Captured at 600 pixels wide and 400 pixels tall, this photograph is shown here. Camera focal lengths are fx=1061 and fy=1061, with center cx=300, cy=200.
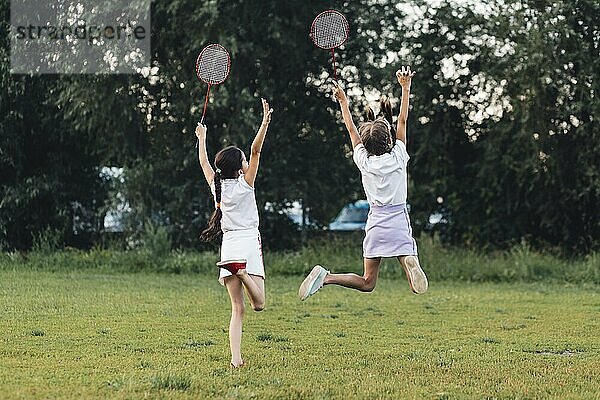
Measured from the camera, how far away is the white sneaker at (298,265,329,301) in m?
8.77

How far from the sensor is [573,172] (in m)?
21.5

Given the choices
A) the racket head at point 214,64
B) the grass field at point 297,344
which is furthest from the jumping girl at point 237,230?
the racket head at point 214,64

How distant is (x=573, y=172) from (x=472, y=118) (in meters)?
2.43

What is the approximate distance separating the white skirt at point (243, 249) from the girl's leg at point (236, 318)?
120 millimetres

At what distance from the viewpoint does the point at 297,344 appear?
10.2 metres

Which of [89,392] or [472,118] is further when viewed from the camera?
[472,118]

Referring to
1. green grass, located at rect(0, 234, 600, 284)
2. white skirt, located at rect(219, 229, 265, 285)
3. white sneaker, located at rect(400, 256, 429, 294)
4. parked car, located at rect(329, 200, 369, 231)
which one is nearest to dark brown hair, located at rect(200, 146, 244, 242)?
white skirt, located at rect(219, 229, 265, 285)

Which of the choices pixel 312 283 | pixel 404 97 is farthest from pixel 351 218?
pixel 312 283

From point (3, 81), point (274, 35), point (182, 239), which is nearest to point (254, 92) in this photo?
point (274, 35)

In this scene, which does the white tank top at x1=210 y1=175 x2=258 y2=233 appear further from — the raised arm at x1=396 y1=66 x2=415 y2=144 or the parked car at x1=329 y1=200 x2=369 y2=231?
the parked car at x1=329 y1=200 x2=369 y2=231

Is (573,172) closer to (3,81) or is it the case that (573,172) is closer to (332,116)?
(332,116)

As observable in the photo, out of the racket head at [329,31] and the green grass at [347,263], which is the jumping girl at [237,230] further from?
the green grass at [347,263]

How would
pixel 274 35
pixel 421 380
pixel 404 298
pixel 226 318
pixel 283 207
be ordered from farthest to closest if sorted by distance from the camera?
pixel 283 207 → pixel 274 35 → pixel 404 298 → pixel 226 318 → pixel 421 380

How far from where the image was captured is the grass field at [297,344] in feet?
24.9
